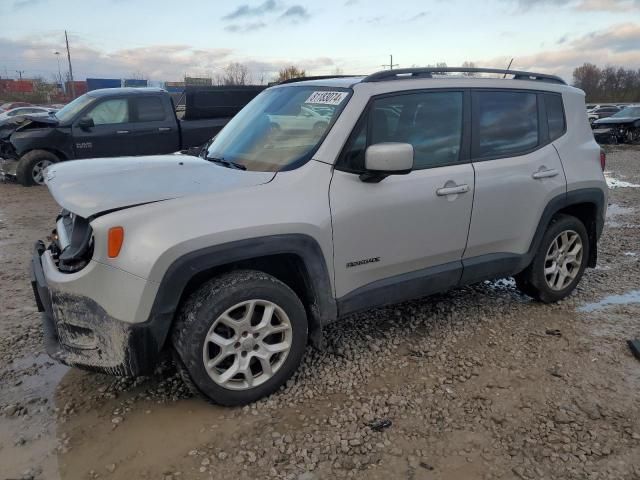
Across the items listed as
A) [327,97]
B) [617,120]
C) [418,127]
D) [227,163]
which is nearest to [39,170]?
[227,163]

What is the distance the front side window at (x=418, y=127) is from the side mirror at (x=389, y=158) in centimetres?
19

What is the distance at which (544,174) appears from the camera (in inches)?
158

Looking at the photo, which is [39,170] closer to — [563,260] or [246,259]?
[246,259]

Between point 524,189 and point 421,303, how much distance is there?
4.18 feet

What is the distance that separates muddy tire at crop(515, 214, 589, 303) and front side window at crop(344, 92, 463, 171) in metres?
1.28

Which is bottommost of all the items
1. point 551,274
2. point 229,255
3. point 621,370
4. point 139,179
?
point 621,370

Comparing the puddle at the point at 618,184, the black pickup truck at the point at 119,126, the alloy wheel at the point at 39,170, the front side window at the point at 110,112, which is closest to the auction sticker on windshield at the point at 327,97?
the black pickup truck at the point at 119,126

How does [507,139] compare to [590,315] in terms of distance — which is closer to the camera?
[507,139]

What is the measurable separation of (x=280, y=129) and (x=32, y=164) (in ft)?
27.0

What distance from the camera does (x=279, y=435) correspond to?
2.76m

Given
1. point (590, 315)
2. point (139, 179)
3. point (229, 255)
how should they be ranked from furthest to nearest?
point (590, 315)
point (139, 179)
point (229, 255)

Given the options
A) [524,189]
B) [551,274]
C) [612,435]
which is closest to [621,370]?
[612,435]

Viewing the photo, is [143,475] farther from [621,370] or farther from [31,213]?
[31,213]

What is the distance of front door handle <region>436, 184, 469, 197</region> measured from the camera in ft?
11.3
